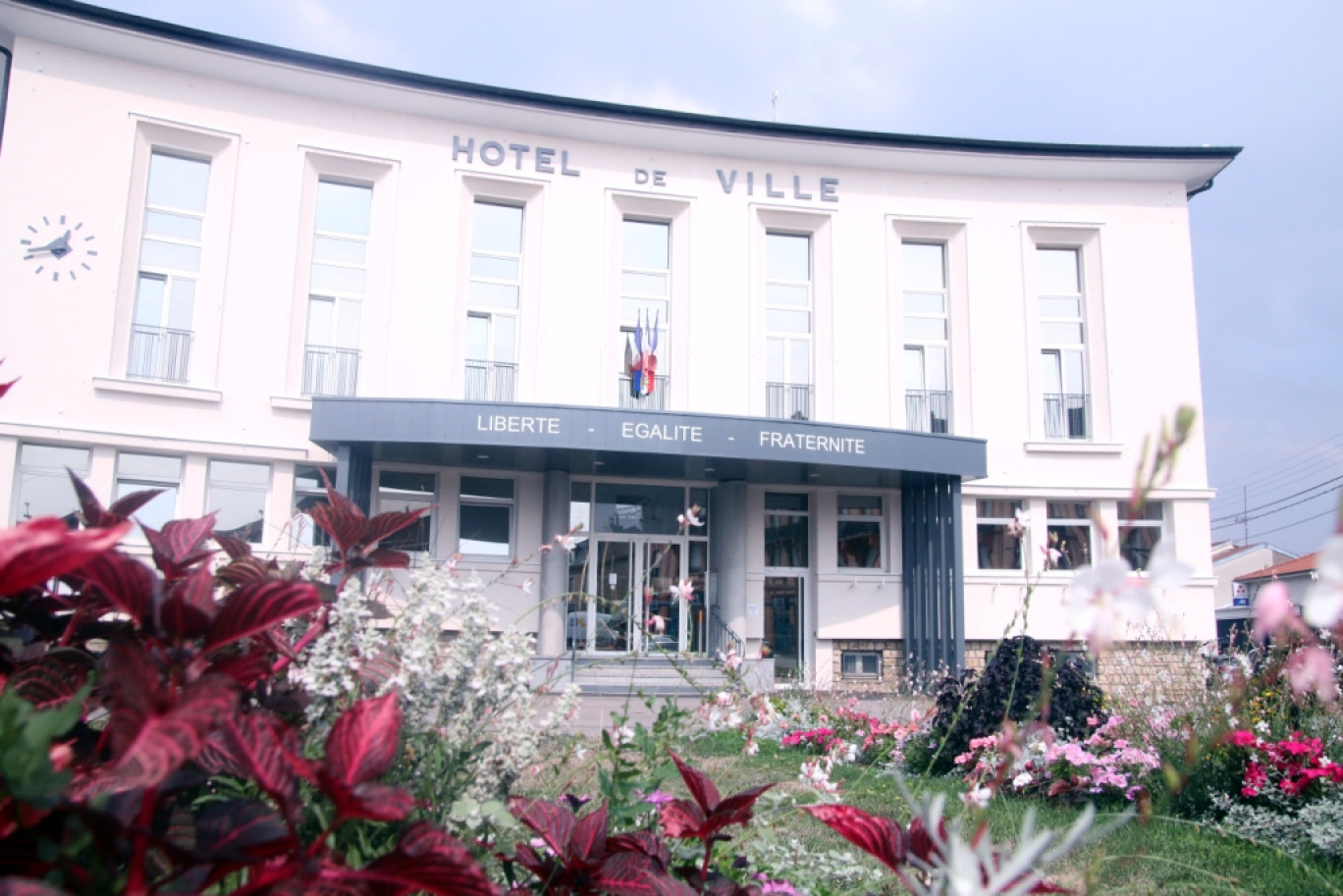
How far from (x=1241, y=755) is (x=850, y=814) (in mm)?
4695

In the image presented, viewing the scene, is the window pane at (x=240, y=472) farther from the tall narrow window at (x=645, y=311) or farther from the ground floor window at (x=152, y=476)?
the tall narrow window at (x=645, y=311)

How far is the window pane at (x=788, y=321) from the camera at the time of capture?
17250mm

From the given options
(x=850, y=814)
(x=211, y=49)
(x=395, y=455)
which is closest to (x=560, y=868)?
(x=850, y=814)

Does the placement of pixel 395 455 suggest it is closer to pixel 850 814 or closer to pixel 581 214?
pixel 581 214

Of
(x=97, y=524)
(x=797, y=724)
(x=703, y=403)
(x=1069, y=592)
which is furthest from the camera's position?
(x=703, y=403)

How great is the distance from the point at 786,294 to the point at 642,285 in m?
2.82

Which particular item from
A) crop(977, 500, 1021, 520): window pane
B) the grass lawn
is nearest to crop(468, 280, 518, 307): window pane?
crop(977, 500, 1021, 520): window pane

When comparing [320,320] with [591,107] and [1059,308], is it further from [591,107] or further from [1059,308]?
[1059,308]

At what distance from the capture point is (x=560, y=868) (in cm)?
166

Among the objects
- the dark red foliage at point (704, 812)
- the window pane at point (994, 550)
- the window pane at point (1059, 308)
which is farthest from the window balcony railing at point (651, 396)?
the dark red foliage at point (704, 812)

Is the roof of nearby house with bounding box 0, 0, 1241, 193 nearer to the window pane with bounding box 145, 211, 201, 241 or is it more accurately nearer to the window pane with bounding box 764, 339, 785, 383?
the window pane with bounding box 145, 211, 201, 241

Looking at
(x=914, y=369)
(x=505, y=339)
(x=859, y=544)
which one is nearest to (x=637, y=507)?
(x=505, y=339)

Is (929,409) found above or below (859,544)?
above

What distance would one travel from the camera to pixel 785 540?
16.9 metres
